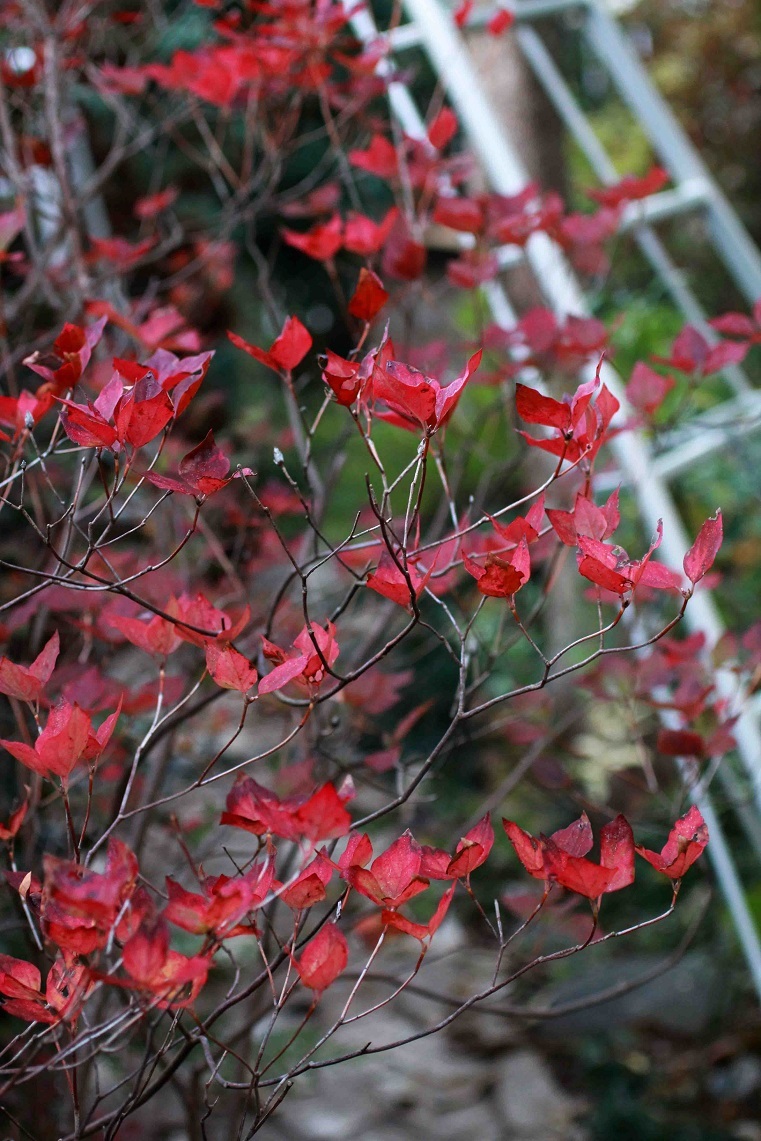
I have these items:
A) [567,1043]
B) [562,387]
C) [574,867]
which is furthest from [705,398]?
[574,867]

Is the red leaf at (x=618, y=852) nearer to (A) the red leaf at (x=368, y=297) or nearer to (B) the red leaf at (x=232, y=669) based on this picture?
(B) the red leaf at (x=232, y=669)

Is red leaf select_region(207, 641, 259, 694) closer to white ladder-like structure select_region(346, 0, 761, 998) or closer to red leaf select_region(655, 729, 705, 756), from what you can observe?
red leaf select_region(655, 729, 705, 756)

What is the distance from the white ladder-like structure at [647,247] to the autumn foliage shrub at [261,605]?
0.29ft

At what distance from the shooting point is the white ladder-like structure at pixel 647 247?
1.58m

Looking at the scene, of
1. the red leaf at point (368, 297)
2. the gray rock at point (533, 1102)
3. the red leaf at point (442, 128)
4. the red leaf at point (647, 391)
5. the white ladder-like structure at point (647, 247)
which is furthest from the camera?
the gray rock at point (533, 1102)

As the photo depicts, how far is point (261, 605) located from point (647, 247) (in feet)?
3.88

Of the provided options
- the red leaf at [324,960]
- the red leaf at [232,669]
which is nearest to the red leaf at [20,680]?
the red leaf at [232,669]

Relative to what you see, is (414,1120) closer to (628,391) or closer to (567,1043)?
(567,1043)

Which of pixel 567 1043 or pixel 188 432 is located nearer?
pixel 567 1043

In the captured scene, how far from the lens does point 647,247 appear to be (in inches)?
87.8

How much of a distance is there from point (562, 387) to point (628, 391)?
88cm

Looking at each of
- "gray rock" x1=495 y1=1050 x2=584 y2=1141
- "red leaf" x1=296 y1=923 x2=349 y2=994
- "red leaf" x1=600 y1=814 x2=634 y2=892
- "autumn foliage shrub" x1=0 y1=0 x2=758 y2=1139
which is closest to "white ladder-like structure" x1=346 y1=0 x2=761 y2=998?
"autumn foliage shrub" x1=0 y1=0 x2=758 y2=1139

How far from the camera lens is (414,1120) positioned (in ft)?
7.27

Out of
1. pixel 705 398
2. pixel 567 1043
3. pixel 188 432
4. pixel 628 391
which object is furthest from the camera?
pixel 705 398
